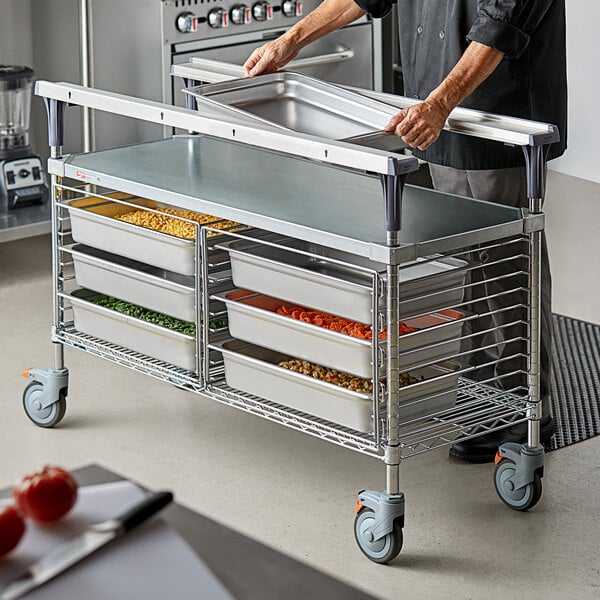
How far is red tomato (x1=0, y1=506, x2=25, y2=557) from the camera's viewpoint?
123cm

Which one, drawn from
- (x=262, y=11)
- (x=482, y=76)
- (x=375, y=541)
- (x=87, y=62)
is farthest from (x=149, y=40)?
(x=375, y=541)

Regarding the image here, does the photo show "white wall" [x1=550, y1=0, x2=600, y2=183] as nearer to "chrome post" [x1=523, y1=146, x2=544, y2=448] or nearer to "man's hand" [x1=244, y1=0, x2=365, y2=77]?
"man's hand" [x1=244, y1=0, x2=365, y2=77]

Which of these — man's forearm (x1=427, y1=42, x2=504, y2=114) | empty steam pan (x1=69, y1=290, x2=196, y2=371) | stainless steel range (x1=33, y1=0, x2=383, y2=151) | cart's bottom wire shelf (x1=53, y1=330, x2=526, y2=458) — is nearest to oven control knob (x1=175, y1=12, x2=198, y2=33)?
stainless steel range (x1=33, y1=0, x2=383, y2=151)

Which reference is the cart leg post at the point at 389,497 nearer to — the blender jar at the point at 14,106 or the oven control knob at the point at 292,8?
the blender jar at the point at 14,106

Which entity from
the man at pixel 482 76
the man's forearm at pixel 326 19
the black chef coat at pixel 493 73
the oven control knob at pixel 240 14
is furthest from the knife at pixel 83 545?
the oven control knob at pixel 240 14

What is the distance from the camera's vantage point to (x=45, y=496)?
130 cm

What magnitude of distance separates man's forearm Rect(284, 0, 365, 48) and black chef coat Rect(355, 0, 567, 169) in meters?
0.17

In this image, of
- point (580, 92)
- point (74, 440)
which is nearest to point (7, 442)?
point (74, 440)

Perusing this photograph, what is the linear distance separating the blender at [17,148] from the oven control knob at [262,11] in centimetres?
92

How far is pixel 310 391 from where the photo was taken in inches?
107

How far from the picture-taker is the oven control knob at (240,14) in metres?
4.82

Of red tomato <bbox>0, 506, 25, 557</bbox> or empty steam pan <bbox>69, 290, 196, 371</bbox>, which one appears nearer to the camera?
red tomato <bbox>0, 506, 25, 557</bbox>

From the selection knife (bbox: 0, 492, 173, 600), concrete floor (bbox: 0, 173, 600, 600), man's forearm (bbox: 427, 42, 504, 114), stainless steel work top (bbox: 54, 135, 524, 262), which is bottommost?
concrete floor (bbox: 0, 173, 600, 600)

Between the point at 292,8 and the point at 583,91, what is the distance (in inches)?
69.0
